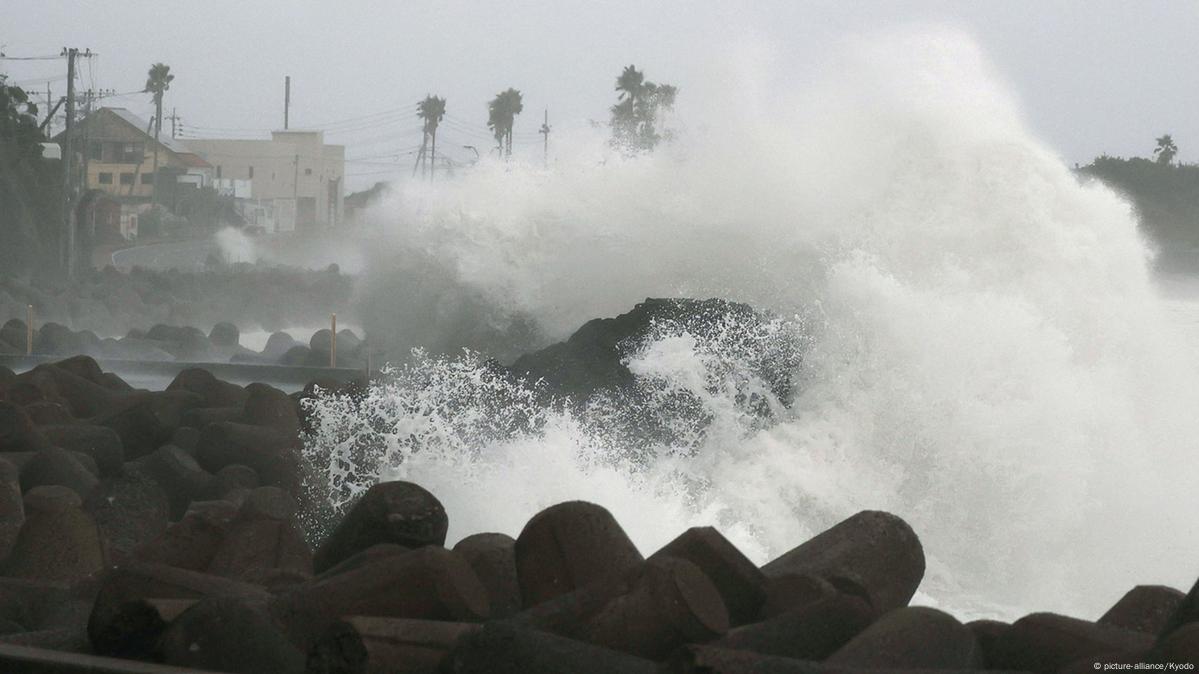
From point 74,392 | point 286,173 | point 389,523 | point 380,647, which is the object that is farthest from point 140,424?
point 286,173

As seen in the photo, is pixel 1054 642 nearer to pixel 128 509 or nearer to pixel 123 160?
pixel 128 509

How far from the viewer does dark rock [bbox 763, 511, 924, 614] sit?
5.35 m

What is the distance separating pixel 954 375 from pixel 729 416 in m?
1.97

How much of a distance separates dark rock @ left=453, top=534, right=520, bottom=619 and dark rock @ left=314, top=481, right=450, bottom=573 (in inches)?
10.8

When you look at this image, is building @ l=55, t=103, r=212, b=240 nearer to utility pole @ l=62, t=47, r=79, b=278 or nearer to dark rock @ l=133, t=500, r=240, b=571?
utility pole @ l=62, t=47, r=79, b=278

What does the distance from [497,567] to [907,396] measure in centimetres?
704

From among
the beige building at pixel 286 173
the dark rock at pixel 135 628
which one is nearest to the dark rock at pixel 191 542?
the dark rock at pixel 135 628

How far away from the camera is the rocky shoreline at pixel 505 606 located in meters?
4.45

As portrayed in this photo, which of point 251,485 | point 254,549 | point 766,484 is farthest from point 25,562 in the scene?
point 766,484

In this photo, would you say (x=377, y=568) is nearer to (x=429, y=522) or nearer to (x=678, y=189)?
(x=429, y=522)

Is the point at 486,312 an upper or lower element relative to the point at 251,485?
upper

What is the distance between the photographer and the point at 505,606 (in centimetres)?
538

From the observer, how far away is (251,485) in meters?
9.35

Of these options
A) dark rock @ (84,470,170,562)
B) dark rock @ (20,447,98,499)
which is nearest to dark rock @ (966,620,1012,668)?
dark rock @ (84,470,170,562)
